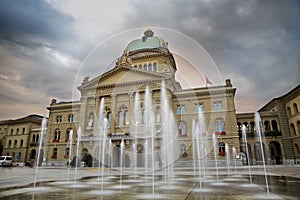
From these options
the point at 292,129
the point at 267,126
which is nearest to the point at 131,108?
the point at 267,126

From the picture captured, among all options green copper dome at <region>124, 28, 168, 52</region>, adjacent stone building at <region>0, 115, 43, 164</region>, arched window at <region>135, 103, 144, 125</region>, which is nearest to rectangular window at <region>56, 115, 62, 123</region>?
adjacent stone building at <region>0, 115, 43, 164</region>

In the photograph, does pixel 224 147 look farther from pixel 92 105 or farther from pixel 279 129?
pixel 92 105

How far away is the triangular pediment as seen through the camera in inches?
1451

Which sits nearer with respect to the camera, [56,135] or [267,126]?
[267,126]

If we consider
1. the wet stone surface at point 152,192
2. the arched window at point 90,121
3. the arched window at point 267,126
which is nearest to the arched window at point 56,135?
the arched window at point 90,121

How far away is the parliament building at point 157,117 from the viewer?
33875mm

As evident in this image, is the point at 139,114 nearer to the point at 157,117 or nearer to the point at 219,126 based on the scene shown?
the point at 157,117

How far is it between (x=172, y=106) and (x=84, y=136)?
16166 millimetres

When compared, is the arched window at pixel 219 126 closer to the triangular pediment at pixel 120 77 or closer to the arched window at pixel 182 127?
the arched window at pixel 182 127

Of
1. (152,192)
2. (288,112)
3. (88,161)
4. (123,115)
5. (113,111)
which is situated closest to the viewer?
(152,192)

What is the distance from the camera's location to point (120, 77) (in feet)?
128

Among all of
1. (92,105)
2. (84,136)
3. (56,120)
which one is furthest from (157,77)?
(56,120)

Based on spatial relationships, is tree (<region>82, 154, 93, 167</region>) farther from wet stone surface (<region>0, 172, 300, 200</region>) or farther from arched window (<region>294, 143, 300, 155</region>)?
arched window (<region>294, 143, 300, 155</region>)

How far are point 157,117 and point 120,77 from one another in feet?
37.1
